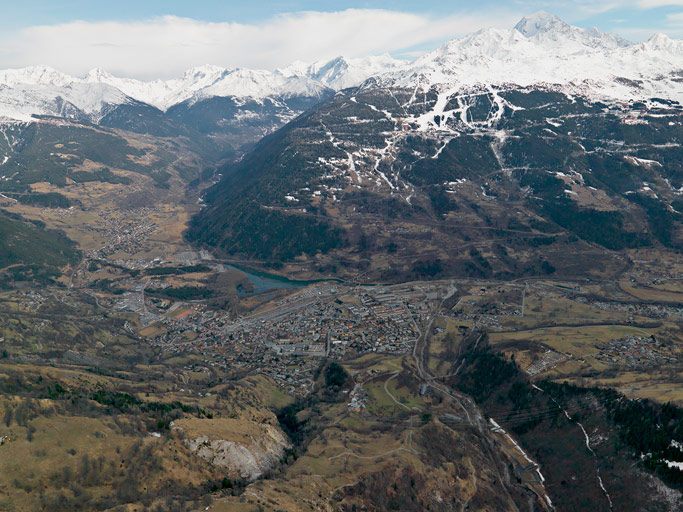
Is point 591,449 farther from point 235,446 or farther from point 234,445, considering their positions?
point 234,445

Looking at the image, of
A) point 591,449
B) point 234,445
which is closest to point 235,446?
point 234,445

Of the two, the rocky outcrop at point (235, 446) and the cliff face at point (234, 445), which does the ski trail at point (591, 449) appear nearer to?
the cliff face at point (234, 445)

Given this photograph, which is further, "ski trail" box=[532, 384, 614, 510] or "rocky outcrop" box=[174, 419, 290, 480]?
"ski trail" box=[532, 384, 614, 510]

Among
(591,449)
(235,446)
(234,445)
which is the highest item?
(234,445)

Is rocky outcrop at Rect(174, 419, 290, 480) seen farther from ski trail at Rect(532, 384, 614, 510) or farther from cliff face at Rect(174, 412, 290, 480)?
ski trail at Rect(532, 384, 614, 510)

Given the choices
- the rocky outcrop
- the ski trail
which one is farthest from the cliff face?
the ski trail

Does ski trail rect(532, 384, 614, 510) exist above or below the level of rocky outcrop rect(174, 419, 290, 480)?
below

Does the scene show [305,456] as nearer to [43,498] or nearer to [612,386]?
[43,498]

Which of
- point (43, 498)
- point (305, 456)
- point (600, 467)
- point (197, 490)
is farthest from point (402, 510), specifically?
point (43, 498)

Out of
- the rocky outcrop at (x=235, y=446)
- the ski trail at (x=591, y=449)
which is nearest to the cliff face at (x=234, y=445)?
the rocky outcrop at (x=235, y=446)
